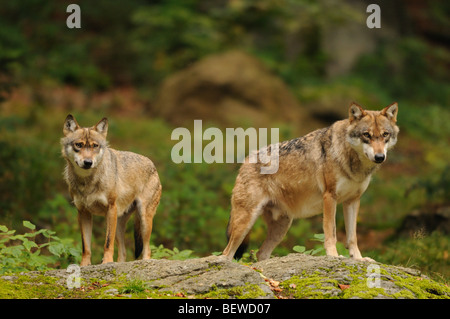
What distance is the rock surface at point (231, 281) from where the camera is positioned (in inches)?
253

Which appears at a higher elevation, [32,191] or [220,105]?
[220,105]

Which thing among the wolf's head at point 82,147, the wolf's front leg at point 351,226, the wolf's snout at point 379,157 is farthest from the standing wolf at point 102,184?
the wolf's snout at point 379,157

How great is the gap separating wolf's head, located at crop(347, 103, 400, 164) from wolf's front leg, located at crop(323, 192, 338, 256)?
0.81 meters

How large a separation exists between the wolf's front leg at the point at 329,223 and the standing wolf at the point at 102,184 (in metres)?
3.01

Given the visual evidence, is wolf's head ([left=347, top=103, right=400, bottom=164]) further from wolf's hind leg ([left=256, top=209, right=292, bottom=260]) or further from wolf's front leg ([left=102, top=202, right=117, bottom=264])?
wolf's front leg ([left=102, top=202, right=117, bottom=264])

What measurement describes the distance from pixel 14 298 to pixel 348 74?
73.3ft

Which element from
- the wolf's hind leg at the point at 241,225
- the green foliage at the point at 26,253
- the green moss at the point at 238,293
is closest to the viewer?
the green moss at the point at 238,293

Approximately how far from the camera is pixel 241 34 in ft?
82.2

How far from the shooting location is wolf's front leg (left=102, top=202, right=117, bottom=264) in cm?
846

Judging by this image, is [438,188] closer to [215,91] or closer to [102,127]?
[102,127]

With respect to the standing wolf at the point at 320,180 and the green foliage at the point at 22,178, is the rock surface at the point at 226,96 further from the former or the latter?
the standing wolf at the point at 320,180

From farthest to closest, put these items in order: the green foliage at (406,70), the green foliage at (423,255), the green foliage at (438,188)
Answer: the green foliage at (406,70) → the green foliage at (438,188) → the green foliage at (423,255)
